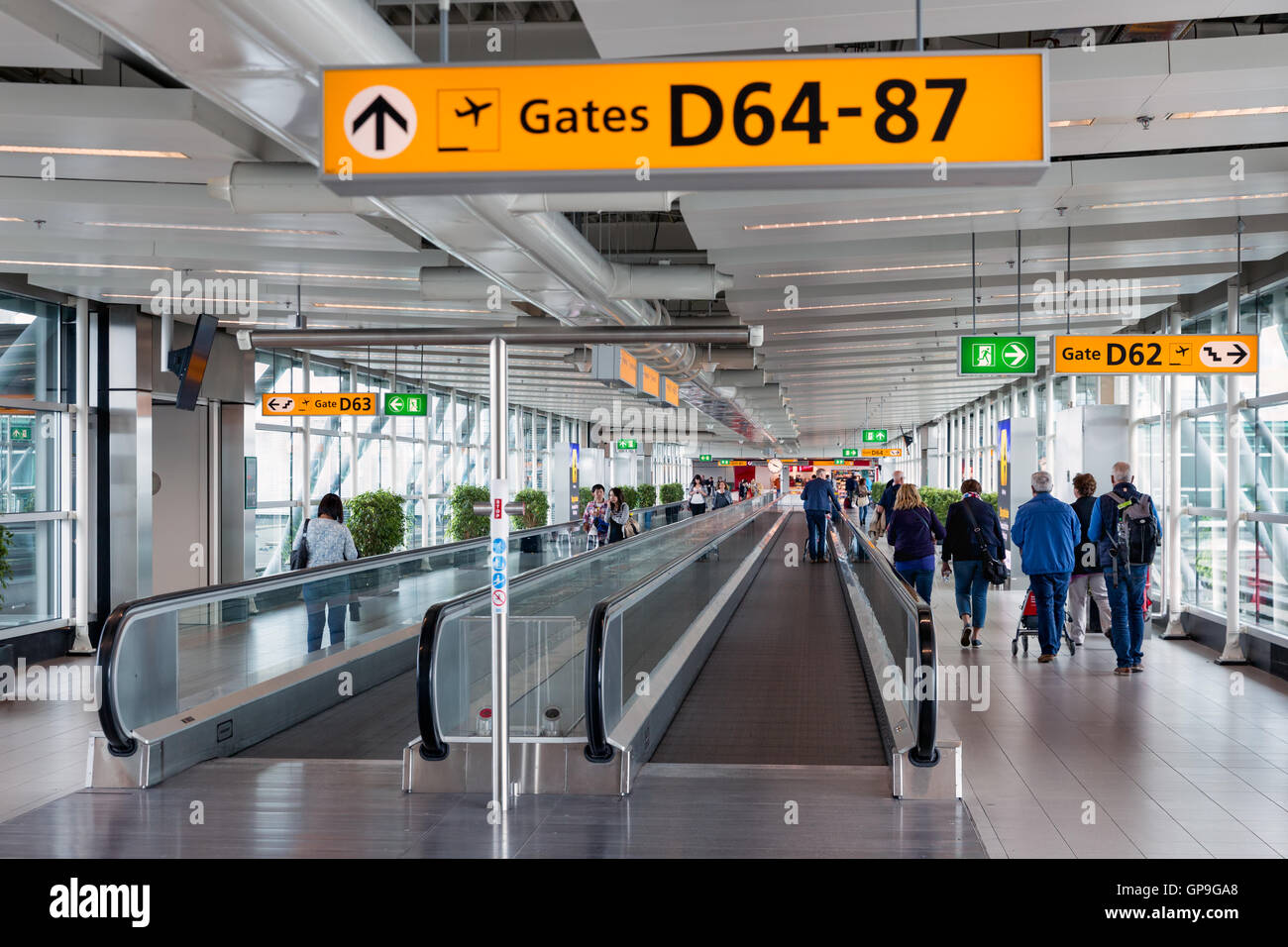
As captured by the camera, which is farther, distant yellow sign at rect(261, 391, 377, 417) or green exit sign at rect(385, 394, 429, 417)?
green exit sign at rect(385, 394, 429, 417)

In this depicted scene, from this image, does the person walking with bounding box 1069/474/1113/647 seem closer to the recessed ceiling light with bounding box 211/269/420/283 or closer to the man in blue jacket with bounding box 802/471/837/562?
the recessed ceiling light with bounding box 211/269/420/283

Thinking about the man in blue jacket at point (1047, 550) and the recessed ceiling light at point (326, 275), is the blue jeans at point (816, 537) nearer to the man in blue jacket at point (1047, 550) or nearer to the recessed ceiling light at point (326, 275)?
the man in blue jacket at point (1047, 550)

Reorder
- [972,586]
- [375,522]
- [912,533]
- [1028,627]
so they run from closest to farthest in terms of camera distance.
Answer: [912,533] < [1028,627] < [972,586] < [375,522]

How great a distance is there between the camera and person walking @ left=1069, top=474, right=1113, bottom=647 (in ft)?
35.0

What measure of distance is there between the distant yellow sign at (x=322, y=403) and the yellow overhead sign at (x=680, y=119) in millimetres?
10353

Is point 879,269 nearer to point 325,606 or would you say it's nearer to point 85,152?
point 325,606

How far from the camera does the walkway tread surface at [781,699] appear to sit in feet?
23.9

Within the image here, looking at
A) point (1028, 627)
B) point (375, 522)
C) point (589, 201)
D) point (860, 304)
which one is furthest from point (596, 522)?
point (589, 201)

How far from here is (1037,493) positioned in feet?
34.5

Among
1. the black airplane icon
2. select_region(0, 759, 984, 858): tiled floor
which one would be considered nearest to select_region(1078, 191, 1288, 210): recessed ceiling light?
select_region(0, 759, 984, 858): tiled floor

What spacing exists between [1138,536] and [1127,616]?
2.94 ft

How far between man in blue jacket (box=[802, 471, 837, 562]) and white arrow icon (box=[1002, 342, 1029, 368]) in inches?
322

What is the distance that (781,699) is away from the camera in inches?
351
